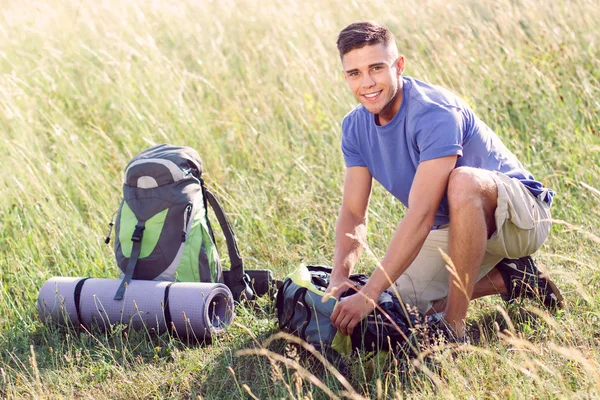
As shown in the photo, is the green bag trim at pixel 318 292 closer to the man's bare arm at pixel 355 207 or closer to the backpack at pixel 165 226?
the man's bare arm at pixel 355 207

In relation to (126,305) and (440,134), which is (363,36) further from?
(126,305)

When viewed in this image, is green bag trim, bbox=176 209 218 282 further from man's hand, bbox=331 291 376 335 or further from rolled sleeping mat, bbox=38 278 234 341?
man's hand, bbox=331 291 376 335

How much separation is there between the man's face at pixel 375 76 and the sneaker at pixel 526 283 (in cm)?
98

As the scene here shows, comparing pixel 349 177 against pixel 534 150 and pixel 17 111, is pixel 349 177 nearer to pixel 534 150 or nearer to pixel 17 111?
pixel 534 150

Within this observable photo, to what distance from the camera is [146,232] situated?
3.81 meters

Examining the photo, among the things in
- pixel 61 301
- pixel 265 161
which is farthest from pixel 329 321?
pixel 265 161

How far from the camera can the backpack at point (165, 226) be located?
379cm

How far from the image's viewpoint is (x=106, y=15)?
27.1 feet

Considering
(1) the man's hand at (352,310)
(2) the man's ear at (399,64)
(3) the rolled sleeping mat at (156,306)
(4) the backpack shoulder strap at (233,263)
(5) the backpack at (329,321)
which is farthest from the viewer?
(4) the backpack shoulder strap at (233,263)

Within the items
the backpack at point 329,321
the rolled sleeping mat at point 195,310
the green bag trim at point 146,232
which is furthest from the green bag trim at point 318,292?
the green bag trim at point 146,232

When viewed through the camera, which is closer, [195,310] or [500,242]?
[500,242]

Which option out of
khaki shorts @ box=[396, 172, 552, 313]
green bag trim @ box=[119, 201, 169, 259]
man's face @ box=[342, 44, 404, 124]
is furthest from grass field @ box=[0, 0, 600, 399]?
man's face @ box=[342, 44, 404, 124]

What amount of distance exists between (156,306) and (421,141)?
4.95 feet

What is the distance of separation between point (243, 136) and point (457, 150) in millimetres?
2884
